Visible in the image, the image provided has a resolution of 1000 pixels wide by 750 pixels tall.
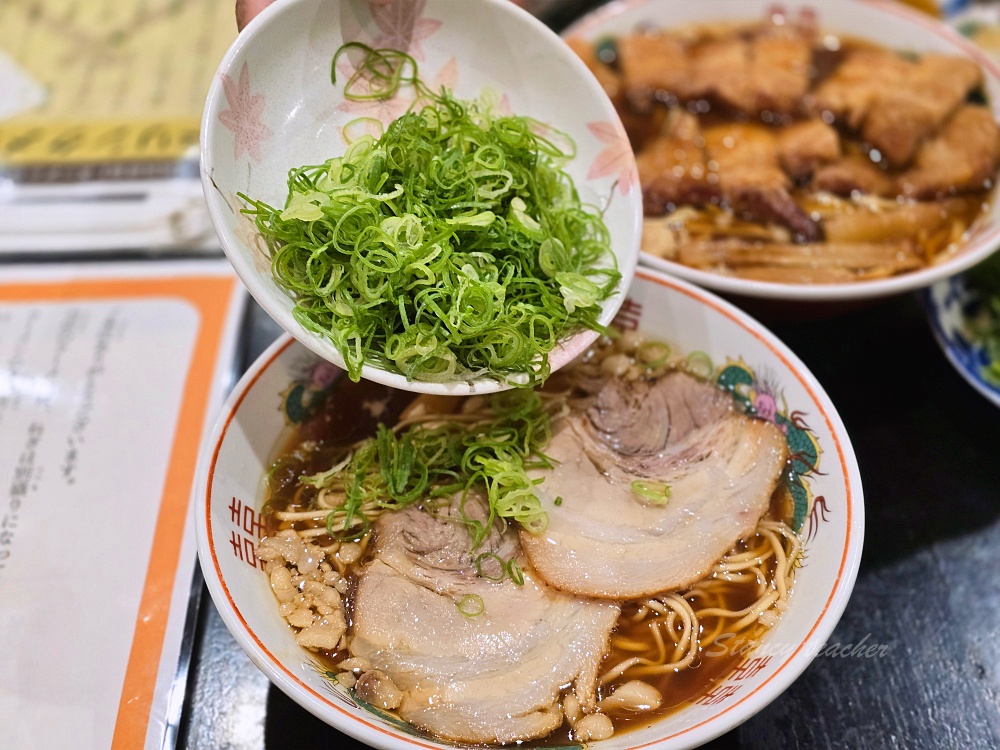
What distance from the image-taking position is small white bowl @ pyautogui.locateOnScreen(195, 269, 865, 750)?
4.42 ft

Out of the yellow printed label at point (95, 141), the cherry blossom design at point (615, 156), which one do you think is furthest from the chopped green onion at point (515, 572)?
the yellow printed label at point (95, 141)

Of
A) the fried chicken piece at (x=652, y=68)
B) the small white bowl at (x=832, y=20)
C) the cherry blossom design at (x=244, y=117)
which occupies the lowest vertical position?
the fried chicken piece at (x=652, y=68)

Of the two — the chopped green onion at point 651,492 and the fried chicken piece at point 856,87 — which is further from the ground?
the fried chicken piece at point 856,87

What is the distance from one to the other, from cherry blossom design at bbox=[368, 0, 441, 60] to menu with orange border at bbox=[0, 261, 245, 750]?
1015 mm

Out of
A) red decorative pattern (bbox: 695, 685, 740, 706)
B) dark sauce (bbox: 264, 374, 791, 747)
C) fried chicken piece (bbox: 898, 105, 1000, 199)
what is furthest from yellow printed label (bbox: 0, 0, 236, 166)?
fried chicken piece (bbox: 898, 105, 1000, 199)

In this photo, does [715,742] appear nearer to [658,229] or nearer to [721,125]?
[658,229]

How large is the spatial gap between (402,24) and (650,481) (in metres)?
1.33

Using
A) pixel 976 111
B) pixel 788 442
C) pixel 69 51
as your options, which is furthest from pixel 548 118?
pixel 69 51

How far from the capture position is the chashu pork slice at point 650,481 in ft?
5.57

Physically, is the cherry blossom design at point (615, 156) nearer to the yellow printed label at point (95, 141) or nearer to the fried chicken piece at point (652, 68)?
the fried chicken piece at point (652, 68)

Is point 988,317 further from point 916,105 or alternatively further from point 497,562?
point 497,562

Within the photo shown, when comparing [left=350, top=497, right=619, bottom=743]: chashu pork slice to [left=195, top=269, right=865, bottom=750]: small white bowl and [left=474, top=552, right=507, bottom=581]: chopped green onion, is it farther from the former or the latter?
[left=195, top=269, right=865, bottom=750]: small white bowl

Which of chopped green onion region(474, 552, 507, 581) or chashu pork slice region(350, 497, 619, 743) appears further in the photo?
chopped green onion region(474, 552, 507, 581)

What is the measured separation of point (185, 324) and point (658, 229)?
1573 mm
